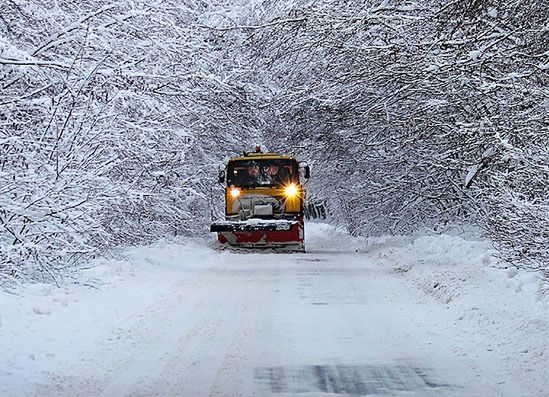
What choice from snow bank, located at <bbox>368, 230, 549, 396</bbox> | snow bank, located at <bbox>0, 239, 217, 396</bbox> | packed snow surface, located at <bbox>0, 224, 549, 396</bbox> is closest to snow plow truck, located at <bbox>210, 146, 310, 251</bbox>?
snow bank, located at <bbox>368, 230, 549, 396</bbox>

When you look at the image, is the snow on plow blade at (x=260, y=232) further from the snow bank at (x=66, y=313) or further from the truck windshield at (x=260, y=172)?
the snow bank at (x=66, y=313)

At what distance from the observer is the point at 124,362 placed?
9.35 metres

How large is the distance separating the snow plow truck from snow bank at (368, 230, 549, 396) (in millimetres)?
7403

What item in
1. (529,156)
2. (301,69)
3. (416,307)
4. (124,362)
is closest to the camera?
(124,362)

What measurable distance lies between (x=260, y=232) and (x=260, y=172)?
9.99 ft

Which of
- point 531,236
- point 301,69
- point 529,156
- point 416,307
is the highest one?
point 301,69

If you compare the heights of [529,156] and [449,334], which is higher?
[529,156]

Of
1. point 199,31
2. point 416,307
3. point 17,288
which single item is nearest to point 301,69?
point 199,31

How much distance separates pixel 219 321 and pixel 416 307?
311 centimetres

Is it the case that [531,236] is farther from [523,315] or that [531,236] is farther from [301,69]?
[301,69]

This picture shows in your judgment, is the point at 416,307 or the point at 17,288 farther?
the point at 416,307

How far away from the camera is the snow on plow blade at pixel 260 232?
1121 inches

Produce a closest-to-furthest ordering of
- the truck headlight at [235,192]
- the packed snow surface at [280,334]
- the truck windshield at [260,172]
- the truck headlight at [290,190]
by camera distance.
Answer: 1. the packed snow surface at [280,334]
2. the truck headlight at [290,190]
3. the truck headlight at [235,192]
4. the truck windshield at [260,172]

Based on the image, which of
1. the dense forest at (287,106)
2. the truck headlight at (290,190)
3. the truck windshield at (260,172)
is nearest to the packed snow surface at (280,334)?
the dense forest at (287,106)
